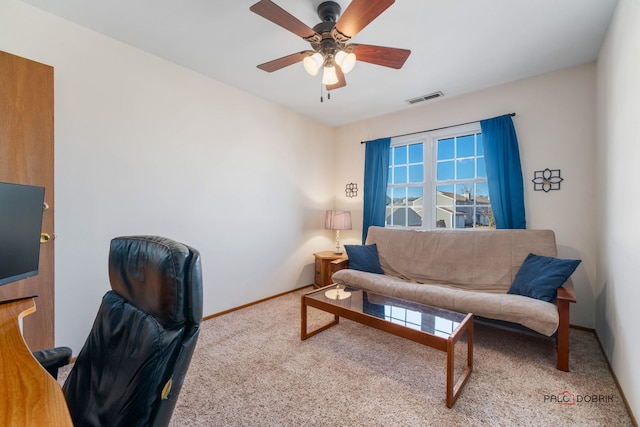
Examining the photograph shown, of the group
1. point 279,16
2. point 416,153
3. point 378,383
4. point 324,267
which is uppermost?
point 279,16

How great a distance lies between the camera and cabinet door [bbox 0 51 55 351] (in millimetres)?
1740

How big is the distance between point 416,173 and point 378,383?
272cm

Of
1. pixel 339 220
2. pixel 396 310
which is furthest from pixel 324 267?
pixel 396 310

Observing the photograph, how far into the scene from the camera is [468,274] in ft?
9.25

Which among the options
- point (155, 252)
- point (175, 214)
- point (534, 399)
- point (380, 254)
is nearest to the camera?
point (155, 252)

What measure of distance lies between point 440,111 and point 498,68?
832 millimetres

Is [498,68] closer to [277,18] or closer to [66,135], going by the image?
[277,18]

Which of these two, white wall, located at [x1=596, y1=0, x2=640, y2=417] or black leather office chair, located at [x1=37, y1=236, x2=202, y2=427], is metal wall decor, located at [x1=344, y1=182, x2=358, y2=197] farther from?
black leather office chair, located at [x1=37, y1=236, x2=202, y2=427]

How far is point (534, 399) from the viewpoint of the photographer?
1.70 metres

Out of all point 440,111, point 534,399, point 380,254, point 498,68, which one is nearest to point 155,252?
point 534,399

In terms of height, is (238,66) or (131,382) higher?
(238,66)

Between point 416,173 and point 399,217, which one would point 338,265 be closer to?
point 399,217

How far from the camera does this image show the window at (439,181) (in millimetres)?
3307

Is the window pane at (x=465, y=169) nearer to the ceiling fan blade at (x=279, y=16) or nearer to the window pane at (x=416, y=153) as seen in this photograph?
the window pane at (x=416, y=153)
